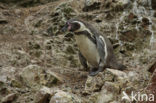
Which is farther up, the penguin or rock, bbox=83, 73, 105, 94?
the penguin

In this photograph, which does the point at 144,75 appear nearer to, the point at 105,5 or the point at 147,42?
the point at 147,42

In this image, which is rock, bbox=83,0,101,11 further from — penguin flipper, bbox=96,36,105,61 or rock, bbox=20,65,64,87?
rock, bbox=20,65,64,87

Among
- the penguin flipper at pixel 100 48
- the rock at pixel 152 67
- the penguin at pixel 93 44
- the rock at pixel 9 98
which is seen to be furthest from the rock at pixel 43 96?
the rock at pixel 152 67

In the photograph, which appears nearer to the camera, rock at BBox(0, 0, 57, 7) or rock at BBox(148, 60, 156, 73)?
rock at BBox(148, 60, 156, 73)

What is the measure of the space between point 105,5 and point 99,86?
13.8ft

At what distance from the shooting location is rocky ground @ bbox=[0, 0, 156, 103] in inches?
202

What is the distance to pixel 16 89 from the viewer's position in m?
5.50

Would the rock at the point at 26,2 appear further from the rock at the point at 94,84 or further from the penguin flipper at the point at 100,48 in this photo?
the rock at the point at 94,84

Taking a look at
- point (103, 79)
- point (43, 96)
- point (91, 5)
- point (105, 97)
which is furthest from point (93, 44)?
point (91, 5)

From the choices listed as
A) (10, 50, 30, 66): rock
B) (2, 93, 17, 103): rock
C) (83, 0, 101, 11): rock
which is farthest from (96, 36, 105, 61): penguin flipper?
(83, 0, 101, 11): rock

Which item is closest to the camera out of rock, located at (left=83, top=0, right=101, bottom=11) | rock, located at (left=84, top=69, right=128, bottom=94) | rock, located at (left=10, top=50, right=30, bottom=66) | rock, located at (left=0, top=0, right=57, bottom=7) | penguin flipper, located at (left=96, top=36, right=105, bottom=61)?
rock, located at (left=84, top=69, right=128, bottom=94)

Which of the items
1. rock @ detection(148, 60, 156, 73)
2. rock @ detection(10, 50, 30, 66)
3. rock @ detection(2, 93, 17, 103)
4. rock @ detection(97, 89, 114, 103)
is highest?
rock @ detection(10, 50, 30, 66)

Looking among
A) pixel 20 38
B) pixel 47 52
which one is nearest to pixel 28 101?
pixel 47 52

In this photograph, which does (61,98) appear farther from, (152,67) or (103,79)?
(152,67)
